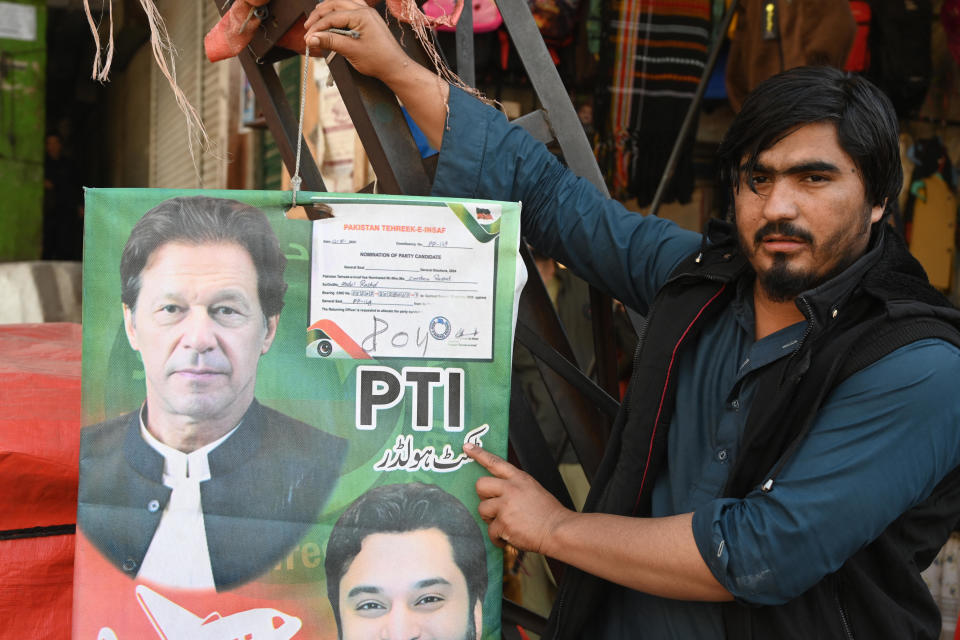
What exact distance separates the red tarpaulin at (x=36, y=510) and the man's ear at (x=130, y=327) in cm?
47

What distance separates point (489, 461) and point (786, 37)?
295cm

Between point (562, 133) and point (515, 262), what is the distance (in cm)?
68

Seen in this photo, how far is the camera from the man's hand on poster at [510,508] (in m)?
1.44

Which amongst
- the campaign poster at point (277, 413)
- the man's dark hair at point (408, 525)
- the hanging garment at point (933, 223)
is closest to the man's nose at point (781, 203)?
the campaign poster at point (277, 413)

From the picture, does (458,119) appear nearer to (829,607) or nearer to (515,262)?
(515,262)

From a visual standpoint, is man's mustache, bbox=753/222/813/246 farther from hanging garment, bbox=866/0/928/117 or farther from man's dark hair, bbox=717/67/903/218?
hanging garment, bbox=866/0/928/117

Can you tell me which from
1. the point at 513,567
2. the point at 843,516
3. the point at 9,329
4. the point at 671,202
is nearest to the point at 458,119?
the point at 843,516

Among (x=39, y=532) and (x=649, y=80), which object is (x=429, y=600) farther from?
(x=649, y=80)

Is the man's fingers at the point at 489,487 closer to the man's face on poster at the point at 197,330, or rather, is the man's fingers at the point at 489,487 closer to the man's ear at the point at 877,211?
the man's face on poster at the point at 197,330

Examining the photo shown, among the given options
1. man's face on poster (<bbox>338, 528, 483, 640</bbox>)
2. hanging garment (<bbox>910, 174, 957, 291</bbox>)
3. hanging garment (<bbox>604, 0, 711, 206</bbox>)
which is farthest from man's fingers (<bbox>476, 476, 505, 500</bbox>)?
hanging garment (<bbox>910, 174, 957, 291</bbox>)

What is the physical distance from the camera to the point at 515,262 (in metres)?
1.46

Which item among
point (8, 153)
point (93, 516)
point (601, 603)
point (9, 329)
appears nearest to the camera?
point (93, 516)

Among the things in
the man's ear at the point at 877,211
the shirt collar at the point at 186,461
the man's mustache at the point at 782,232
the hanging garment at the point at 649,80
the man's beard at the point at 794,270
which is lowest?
the shirt collar at the point at 186,461

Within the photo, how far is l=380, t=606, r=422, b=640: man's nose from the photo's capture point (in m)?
1.41
